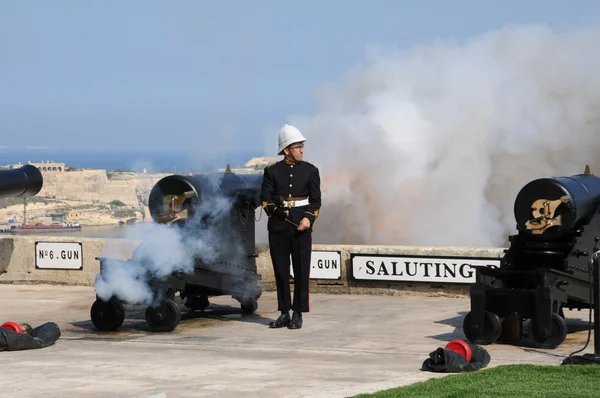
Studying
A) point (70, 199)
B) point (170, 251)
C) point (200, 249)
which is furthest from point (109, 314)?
point (70, 199)

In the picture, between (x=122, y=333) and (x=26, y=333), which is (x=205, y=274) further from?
(x=26, y=333)

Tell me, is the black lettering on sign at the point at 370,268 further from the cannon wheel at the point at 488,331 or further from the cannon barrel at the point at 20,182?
the cannon barrel at the point at 20,182

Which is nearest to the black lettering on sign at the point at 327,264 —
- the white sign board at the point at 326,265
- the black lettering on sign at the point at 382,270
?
the white sign board at the point at 326,265

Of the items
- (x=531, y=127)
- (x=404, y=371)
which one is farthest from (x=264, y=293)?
(x=531, y=127)

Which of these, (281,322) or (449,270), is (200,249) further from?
(449,270)

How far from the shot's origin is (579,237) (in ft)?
37.8

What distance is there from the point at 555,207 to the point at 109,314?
14.8 ft

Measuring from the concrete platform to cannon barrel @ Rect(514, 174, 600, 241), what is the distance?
1040 mm

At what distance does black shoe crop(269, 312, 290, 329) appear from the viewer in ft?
40.8

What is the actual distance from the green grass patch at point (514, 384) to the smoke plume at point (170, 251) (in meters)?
4.32

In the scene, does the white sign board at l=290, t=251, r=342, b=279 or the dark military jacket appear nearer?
the dark military jacket

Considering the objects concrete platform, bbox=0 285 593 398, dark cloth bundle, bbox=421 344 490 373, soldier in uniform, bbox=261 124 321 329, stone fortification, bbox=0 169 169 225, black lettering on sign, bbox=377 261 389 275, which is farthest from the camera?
stone fortification, bbox=0 169 169 225

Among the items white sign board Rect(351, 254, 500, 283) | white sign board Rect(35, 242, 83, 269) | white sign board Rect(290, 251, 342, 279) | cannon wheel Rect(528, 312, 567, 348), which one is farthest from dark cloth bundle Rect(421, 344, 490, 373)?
white sign board Rect(35, 242, 83, 269)

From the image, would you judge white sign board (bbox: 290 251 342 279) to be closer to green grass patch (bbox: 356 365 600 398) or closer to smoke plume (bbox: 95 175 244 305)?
smoke plume (bbox: 95 175 244 305)
